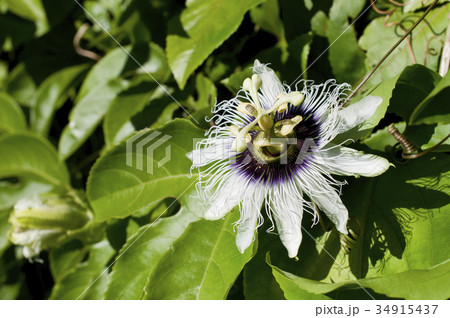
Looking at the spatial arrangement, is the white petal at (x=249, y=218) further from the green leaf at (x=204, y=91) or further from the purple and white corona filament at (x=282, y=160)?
the green leaf at (x=204, y=91)

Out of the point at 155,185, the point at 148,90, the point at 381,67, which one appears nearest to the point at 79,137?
the point at 148,90

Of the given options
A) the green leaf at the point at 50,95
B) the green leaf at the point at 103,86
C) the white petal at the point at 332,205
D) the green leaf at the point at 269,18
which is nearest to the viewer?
the white petal at the point at 332,205

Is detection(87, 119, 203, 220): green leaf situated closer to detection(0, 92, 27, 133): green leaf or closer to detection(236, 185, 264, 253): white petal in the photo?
detection(236, 185, 264, 253): white petal

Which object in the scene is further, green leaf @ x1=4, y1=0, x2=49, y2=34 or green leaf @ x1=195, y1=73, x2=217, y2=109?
green leaf @ x1=4, y1=0, x2=49, y2=34

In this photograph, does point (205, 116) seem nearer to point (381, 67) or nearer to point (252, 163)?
point (252, 163)

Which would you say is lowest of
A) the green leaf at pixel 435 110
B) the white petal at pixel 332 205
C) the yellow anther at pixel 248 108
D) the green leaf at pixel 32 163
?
the green leaf at pixel 32 163

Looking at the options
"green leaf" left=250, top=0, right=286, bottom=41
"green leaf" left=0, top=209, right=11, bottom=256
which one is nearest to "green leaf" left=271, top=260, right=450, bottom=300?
"green leaf" left=250, top=0, right=286, bottom=41

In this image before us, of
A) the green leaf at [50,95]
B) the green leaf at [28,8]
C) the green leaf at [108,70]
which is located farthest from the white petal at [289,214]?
the green leaf at [28,8]
